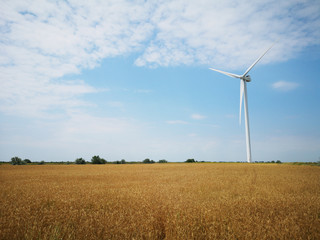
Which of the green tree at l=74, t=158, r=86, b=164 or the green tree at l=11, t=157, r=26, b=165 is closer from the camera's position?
the green tree at l=11, t=157, r=26, b=165

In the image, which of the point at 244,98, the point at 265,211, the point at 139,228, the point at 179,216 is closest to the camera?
the point at 139,228

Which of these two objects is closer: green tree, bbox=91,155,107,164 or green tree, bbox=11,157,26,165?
green tree, bbox=11,157,26,165

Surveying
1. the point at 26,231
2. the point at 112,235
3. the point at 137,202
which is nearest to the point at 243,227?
the point at 112,235

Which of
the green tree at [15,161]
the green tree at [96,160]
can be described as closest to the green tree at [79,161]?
the green tree at [96,160]

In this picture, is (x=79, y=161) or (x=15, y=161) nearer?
(x=15, y=161)

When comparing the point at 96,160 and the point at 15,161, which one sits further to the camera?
the point at 96,160

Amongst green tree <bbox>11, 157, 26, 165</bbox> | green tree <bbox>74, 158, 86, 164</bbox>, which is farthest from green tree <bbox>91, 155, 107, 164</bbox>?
green tree <bbox>11, 157, 26, 165</bbox>

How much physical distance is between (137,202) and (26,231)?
3795 mm

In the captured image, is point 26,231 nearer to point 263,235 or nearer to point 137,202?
Answer: point 137,202

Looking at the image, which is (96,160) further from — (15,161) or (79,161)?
(15,161)

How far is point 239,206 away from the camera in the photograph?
7445 mm

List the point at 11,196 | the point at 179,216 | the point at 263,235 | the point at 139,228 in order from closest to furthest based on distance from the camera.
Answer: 1. the point at 263,235
2. the point at 139,228
3. the point at 179,216
4. the point at 11,196

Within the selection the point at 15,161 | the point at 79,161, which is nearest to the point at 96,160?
the point at 79,161

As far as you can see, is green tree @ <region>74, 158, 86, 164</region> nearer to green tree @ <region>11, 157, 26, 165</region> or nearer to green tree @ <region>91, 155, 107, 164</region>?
green tree @ <region>91, 155, 107, 164</region>
